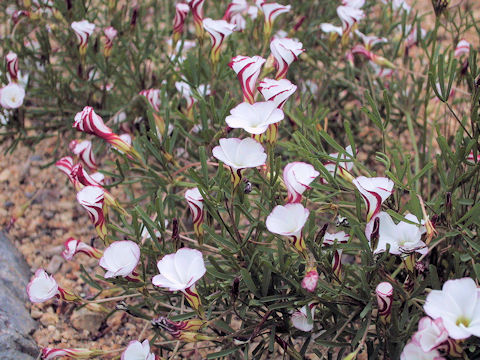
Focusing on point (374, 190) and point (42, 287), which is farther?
point (42, 287)

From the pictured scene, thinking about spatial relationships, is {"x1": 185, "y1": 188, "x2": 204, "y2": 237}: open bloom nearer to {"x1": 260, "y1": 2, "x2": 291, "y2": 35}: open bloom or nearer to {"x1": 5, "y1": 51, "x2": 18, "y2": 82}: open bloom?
{"x1": 260, "y1": 2, "x2": 291, "y2": 35}: open bloom

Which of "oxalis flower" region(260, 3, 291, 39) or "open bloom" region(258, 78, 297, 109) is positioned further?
"oxalis flower" region(260, 3, 291, 39)

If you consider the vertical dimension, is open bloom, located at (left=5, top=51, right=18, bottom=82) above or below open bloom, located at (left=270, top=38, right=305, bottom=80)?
below

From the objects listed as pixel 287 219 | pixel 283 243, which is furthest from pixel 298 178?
pixel 283 243

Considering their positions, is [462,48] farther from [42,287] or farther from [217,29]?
[42,287]

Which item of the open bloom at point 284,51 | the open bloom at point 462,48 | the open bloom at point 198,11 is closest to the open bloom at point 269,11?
the open bloom at point 198,11

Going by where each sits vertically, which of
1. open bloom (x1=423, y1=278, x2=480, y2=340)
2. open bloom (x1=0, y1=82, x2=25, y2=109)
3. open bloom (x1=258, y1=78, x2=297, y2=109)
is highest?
open bloom (x1=258, y1=78, x2=297, y2=109)

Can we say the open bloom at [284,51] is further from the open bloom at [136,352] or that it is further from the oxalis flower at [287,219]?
the open bloom at [136,352]

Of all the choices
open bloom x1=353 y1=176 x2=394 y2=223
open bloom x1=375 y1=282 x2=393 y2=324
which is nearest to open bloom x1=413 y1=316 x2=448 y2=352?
open bloom x1=375 y1=282 x2=393 y2=324
